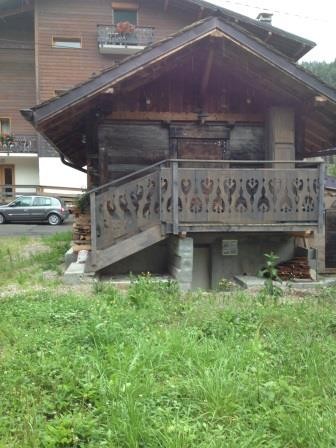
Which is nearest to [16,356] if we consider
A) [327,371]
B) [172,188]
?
[327,371]

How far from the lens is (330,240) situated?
12945 mm

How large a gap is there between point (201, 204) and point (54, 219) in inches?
718

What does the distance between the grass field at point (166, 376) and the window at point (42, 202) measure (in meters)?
20.5

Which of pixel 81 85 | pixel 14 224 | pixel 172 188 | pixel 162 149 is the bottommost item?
pixel 14 224

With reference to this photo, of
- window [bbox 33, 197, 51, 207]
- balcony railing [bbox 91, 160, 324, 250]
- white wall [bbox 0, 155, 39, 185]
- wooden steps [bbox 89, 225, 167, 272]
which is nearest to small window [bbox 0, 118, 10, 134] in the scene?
white wall [bbox 0, 155, 39, 185]

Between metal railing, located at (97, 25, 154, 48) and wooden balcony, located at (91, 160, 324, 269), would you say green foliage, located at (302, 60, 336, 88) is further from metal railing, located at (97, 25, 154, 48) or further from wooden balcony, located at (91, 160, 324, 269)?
wooden balcony, located at (91, 160, 324, 269)

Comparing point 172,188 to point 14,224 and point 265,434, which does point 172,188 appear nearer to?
point 265,434

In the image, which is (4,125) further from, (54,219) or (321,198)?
(321,198)

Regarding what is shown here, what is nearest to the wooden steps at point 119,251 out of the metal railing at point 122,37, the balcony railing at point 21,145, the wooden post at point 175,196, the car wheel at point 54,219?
the wooden post at point 175,196

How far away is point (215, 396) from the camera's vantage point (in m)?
3.45

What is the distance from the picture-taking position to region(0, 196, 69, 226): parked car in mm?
25766

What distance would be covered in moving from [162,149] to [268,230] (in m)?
3.01

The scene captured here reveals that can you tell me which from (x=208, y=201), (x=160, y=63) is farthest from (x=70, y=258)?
(x=160, y=63)

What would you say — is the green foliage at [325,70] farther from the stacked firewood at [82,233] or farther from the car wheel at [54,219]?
the stacked firewood at [82,233]
